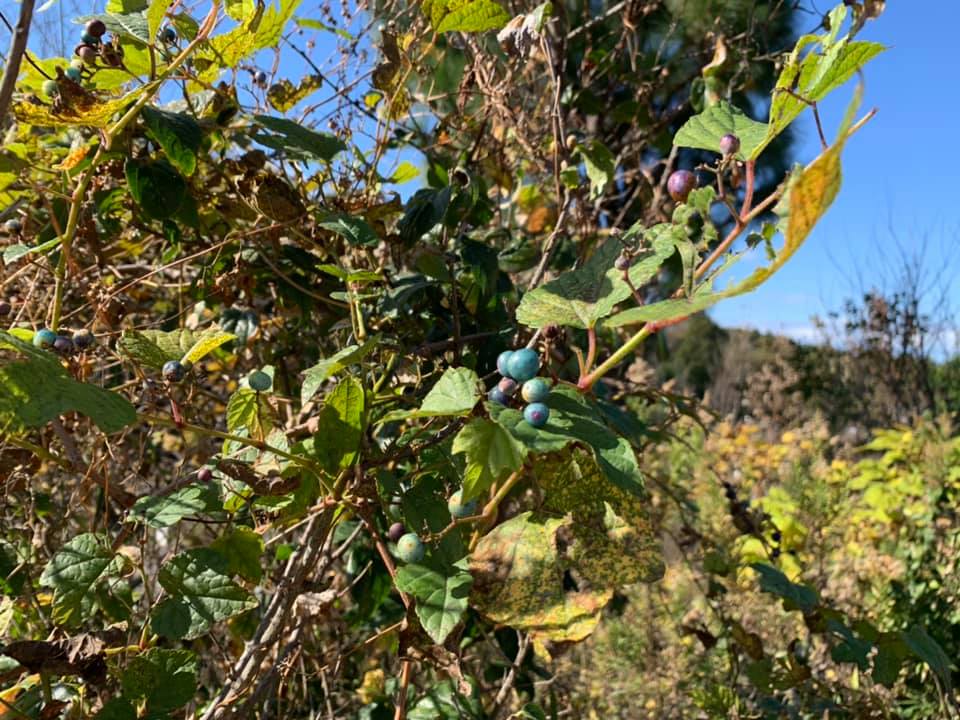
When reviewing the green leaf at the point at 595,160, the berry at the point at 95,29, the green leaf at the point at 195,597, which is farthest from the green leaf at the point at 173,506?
the green leaf at the point at 595,160

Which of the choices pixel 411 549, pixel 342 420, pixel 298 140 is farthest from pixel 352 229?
pixel 411 549

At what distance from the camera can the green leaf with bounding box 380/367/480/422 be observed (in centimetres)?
54

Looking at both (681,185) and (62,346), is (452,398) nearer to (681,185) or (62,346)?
(681,185)

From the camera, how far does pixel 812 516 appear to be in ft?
7.50

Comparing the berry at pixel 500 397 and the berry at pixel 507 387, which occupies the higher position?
the berry at pixel 507 387

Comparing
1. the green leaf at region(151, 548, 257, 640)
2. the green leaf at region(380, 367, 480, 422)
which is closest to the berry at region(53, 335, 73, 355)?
the green leaf at region(151, 548, 257, 640)

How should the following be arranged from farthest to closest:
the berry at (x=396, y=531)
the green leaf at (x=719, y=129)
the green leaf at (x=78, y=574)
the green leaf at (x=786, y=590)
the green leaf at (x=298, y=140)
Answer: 1. the green leaf at (x=786, y=590)
2. the green leaf at (x=298, y=140)
3. the berry at (x=396, y=531)
4. the green leaf at (x=78, y=574)
5. the green leaf at (x=719, y=129)

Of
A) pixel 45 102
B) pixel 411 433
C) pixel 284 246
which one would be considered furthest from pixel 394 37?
pixel 411 433

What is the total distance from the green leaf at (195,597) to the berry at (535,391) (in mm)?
339

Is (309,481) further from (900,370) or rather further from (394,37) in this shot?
(900,370)

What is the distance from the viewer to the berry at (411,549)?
670 mm

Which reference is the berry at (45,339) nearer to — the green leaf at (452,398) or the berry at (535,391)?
the green leaf at (452,398)

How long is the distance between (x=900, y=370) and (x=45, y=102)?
7.52m

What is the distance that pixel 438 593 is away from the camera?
2.10ft
